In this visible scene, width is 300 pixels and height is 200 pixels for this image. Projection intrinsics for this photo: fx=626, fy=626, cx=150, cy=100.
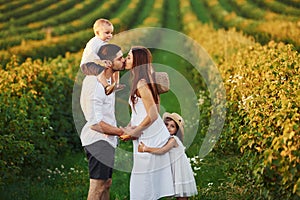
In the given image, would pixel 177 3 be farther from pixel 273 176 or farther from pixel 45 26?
pixel 273 176

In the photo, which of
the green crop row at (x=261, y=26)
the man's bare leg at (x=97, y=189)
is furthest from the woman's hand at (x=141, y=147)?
the green crop row at (x=261, y=26)

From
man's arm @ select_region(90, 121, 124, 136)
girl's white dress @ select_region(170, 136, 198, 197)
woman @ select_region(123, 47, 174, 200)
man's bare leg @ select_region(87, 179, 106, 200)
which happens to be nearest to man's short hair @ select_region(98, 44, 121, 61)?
woman @ select_region(123, 47, 174, 200)

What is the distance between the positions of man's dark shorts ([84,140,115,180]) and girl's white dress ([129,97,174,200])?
0.22m

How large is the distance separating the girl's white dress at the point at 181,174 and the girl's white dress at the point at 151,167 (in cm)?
6

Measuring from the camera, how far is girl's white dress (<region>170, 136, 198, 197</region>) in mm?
5395

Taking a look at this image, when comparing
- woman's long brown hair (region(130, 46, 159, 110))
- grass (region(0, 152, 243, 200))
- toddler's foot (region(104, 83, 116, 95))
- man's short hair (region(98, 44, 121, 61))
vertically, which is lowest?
grass (region(0, 152, 243, 200))

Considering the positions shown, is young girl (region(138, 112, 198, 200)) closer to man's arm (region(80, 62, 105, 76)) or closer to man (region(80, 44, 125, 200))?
man (region(80, 44, 125, 200))

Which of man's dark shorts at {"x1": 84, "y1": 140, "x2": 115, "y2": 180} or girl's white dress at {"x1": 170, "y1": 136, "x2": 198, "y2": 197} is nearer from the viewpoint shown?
man's dark shorts at {"x1": 84, "y1": 140, "x2": 115, "y2": 180}

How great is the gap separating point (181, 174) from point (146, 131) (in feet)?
1.62

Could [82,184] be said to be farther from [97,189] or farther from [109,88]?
[109,88]

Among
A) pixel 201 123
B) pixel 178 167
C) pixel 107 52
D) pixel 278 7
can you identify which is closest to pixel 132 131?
pixel 178 167

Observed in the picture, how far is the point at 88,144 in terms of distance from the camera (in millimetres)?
5336

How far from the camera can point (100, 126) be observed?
5.21 metres

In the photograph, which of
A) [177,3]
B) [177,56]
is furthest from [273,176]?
[177,3]
